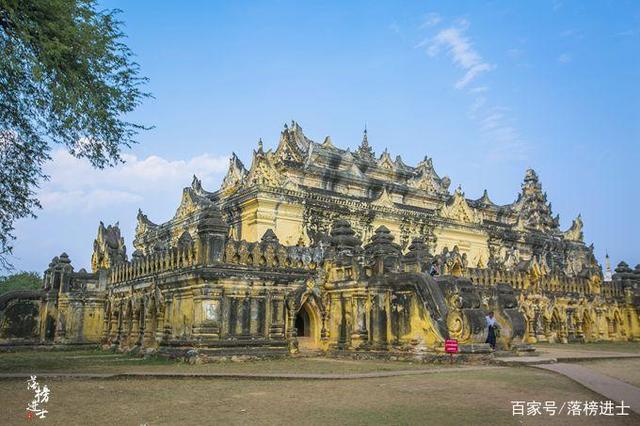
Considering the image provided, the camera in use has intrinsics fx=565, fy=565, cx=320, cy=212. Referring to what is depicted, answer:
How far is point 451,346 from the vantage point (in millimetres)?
17859

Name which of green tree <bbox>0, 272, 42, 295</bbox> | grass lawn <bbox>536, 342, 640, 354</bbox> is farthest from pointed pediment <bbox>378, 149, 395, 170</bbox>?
green tree <bbox>0, 272, 42, 295</bbox>

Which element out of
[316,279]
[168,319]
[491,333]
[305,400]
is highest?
[316,279]

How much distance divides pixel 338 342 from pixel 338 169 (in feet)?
79.4


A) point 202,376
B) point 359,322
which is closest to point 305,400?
point 202,376

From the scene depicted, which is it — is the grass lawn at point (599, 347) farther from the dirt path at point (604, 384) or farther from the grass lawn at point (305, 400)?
the grass lawn at point (305, 400)

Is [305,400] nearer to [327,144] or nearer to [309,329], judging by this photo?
[309,329]

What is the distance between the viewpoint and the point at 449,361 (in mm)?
17750

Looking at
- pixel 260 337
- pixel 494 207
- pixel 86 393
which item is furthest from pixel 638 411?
pixel 494 207

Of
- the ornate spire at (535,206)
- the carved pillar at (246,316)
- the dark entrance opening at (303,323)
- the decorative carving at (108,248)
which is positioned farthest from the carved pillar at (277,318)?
the ornate spire at (535,206)

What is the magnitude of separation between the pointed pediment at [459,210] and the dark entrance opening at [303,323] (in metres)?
22.6

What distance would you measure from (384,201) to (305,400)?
31.2 metres

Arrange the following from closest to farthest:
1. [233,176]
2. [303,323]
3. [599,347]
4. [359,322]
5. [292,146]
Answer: [359,322] < [303,323] < [599,347] < [233,176] < [292,146]

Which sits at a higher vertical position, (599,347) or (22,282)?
(22,282)

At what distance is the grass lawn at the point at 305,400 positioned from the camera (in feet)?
29.2
